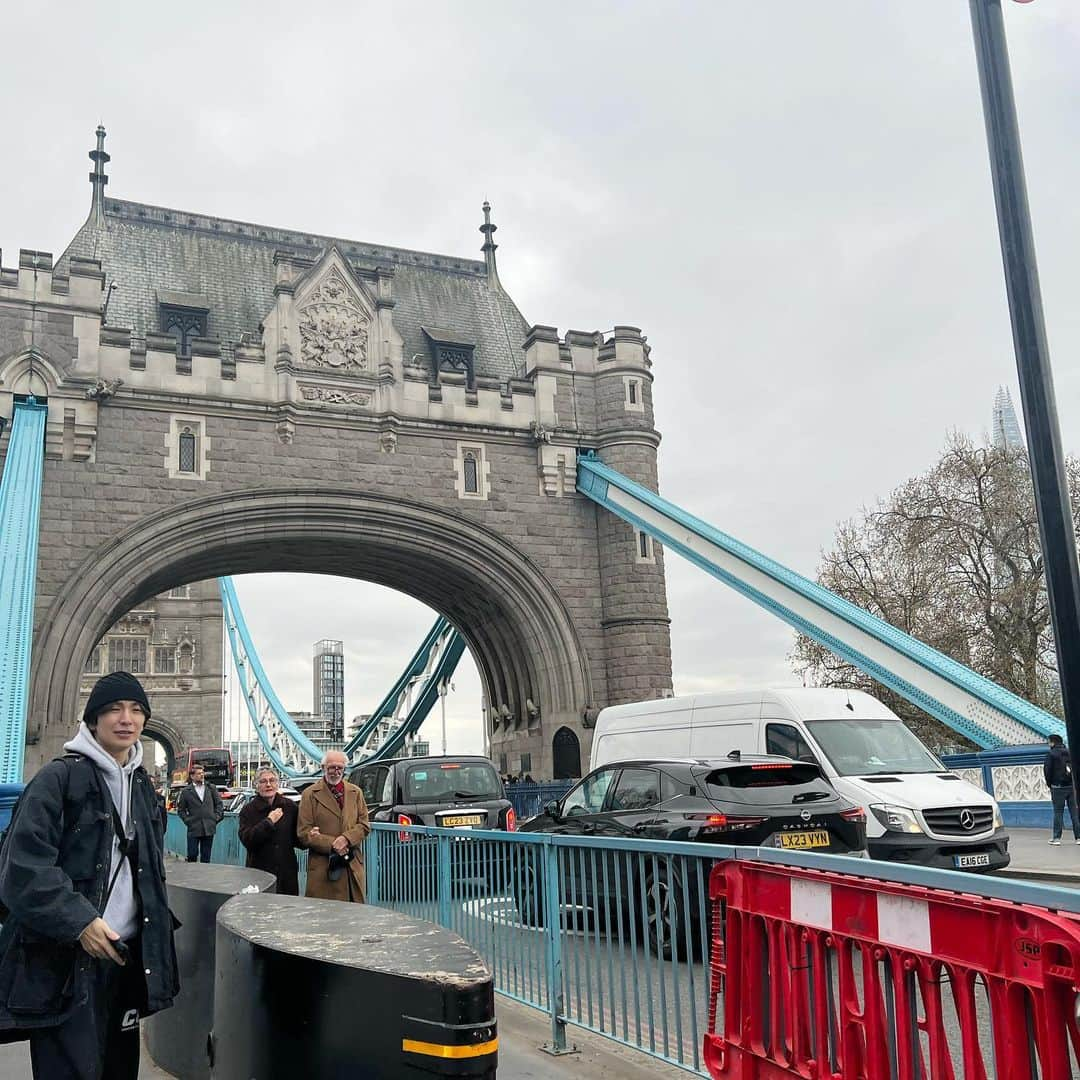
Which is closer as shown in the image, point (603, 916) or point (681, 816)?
point (603, 916)

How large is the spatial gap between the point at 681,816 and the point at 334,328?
17.5 meters

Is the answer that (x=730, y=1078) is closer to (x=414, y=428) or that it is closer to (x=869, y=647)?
(x=869, y=647)

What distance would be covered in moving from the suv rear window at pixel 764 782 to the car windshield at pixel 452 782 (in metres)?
3.99

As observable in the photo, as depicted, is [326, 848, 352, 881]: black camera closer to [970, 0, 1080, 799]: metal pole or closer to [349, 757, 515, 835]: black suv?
[349, 757, 515, 835]: black suv

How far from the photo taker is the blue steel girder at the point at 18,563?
50.8 ft

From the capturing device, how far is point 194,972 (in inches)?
175

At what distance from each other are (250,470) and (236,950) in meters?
18.7

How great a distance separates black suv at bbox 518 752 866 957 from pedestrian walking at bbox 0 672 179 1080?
209cm

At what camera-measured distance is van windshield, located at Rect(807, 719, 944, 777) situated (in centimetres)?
1038

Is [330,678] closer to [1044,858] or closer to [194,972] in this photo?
[1044,858]

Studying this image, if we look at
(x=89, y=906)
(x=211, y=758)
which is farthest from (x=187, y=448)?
(x=211, y=758)

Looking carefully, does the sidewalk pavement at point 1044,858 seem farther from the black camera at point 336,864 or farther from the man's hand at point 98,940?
the man's hand at point 98,940

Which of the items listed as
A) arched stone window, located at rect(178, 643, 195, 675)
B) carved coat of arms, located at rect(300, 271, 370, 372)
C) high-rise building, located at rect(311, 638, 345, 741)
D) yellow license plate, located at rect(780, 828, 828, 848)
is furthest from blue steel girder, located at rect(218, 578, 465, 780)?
high-rise building, located at rect(311, 638, 345, 741)

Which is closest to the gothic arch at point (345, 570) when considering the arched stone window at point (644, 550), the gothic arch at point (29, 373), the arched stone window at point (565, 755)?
the arched stone window at point (565, 755)
